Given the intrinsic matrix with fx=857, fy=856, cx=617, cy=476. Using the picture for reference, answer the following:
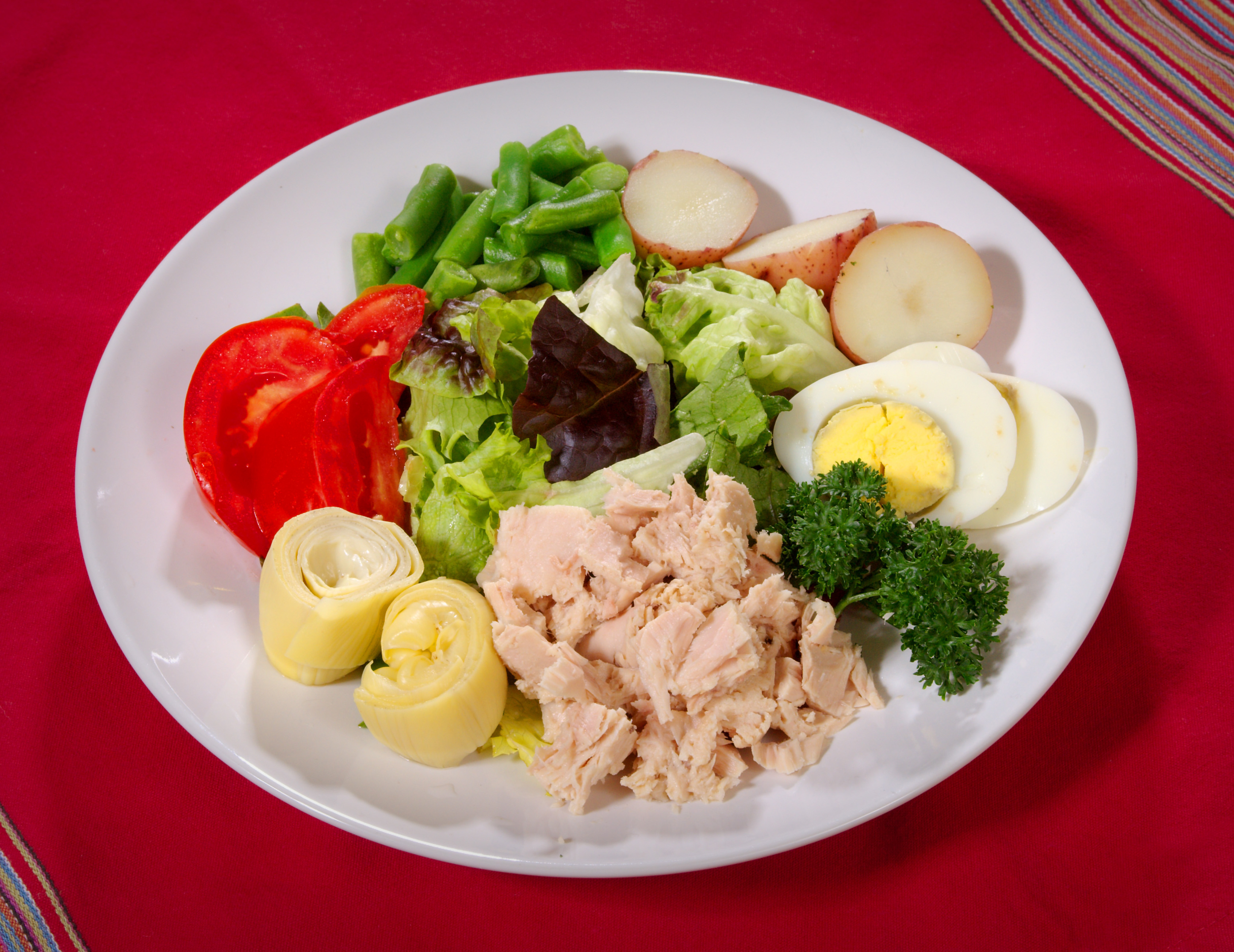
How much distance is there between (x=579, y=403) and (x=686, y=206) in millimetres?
953

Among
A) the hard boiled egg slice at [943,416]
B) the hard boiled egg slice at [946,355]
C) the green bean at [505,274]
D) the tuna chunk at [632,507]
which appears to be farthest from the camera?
the green bean at [505,274]

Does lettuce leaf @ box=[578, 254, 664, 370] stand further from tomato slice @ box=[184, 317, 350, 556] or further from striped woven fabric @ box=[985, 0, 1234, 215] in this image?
striped woven fabric @ box=[985, 0, 1234, 215]

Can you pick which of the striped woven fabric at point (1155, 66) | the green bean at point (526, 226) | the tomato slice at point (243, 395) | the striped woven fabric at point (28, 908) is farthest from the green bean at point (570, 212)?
the striped woven fabric at point (28, 908)

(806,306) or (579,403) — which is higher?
(806,306)

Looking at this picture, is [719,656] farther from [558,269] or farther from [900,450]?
[558,269]

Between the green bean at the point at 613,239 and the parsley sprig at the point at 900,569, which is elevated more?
the green bean at the point at 613,239

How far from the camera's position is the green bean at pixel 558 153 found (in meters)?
2.98

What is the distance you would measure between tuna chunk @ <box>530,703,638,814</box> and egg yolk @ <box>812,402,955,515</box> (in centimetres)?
98

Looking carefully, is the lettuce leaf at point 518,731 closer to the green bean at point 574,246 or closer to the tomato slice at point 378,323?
the tomato slice at point 378,323

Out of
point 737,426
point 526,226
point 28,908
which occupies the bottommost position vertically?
point 28,908

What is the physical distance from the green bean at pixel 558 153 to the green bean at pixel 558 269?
1.03ft

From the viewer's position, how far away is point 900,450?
93.7 inches

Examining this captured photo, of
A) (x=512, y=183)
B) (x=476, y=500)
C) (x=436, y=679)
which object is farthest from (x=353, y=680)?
(x=512, y=183)

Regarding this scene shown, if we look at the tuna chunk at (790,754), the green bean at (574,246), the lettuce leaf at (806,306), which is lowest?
the tuna chunk at (790,754)
